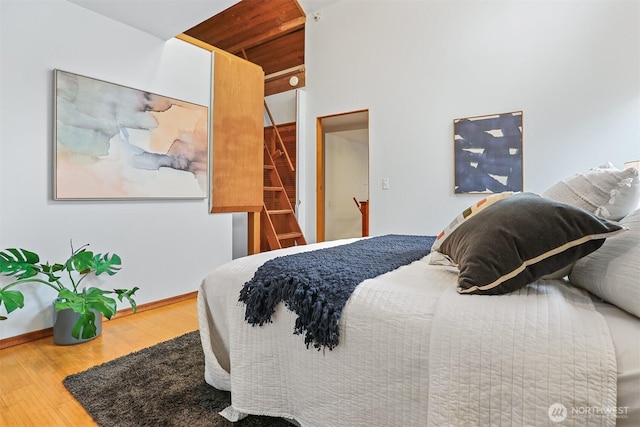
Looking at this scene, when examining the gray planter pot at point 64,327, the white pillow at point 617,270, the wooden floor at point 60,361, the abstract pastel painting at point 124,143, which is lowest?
the wooden floor at point 60,361

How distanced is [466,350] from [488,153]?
281 centimetres

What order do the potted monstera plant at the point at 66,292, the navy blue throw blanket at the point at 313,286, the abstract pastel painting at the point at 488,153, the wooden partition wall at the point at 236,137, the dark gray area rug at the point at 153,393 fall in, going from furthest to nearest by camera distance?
the wooden partition wall at the point at 236,137
the abstract pastel painting at the point at 488,153
the potted monstera plant at the point at 66,292
the dark gray area rug at the point at 153,393
the navy blue throw blanket at the point at 313,286

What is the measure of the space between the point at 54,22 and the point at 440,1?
333 cm

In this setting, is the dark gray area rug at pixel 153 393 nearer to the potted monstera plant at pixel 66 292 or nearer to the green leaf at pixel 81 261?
the potted monstera plant at pixel 66 292

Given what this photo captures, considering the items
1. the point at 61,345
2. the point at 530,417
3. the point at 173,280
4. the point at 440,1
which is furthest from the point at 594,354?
the point at 440,1

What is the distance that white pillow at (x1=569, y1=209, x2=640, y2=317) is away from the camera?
773mm

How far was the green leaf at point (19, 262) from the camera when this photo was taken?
185cm

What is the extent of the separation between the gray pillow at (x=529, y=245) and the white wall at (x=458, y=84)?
7.93ft

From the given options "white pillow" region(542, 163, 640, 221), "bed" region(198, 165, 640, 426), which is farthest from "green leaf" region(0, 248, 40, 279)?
"white pillow" region(542, 163, 640, 221)

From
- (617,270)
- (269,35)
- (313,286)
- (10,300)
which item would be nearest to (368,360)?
(313,286)

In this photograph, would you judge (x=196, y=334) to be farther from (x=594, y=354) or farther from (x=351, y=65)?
(x=351, y=65)

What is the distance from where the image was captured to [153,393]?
143 cm

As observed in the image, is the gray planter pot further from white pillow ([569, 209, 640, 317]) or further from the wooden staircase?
white pillow ([569, 209, 640, 317])

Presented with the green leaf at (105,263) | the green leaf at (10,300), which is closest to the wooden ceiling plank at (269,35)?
the green leaf at (105,263)
